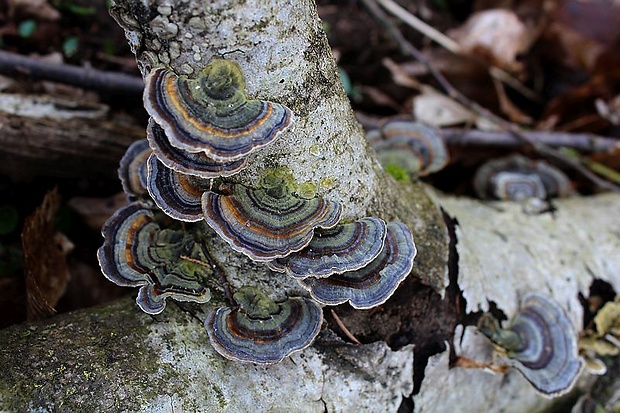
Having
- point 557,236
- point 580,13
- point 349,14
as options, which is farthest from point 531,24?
point 557,236

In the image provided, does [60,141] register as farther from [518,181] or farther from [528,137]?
[528,137]

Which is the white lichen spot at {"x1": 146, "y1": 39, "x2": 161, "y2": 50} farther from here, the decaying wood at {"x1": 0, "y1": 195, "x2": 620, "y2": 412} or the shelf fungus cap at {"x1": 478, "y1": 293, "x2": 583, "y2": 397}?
the shelf fungus cap at {"x1": 478, "y1": 293, "x2": 583, "y2": 397}

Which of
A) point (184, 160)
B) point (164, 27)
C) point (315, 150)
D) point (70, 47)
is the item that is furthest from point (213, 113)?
point (70, 47)

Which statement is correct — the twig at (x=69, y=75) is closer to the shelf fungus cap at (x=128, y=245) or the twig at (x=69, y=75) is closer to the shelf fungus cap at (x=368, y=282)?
the shelf fungus cap at (x=128, y=245)

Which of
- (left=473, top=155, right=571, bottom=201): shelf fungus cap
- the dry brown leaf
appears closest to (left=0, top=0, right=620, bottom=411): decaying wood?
the dry brown leaf

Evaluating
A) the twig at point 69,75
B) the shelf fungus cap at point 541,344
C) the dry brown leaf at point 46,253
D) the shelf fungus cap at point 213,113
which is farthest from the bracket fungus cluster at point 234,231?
the twig at point 69,75
